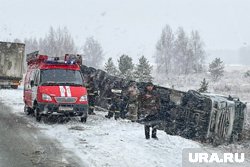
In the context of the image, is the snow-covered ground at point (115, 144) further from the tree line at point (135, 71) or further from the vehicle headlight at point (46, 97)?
the tree line at point (135, 71)

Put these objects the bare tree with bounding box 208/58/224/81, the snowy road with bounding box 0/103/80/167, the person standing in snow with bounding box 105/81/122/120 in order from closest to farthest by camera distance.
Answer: the snowy road with bounding box 0/103/80/167, the person standing in snow with bounding box 105/81/122/120, the bare tree with bounding box 208/58/224/81

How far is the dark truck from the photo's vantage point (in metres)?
31.1

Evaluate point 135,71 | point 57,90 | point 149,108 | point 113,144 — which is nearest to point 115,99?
point 57,90

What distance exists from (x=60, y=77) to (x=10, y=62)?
17.7 metres

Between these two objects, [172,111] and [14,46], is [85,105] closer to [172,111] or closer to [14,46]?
[172,111]

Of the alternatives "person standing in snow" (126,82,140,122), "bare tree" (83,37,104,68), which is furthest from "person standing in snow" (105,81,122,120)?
"bare tree" (83,37,104,68)

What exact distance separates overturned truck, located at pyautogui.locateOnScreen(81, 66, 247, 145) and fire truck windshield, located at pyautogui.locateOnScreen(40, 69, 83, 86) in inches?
118

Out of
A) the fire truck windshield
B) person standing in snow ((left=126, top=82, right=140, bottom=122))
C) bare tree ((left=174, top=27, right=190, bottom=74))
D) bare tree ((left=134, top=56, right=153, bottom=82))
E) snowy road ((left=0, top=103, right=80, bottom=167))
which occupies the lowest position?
snowy road ((left=0, top=103, right=80, bottom=167))

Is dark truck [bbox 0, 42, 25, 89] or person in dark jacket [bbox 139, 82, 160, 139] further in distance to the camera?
dark truck [bbox 0, 42, 25, 89]

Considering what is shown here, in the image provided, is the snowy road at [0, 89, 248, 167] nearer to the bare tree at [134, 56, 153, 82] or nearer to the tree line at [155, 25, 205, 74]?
the bare tree at [134, 56, 153, 82]

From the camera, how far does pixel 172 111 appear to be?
15.4 m

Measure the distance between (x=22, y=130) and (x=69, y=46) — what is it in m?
100

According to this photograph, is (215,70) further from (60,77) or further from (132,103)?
(60,77)

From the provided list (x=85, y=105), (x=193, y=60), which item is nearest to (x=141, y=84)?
(x=85, y=105)
